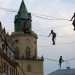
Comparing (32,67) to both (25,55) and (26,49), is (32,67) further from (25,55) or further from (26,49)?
(26,49)

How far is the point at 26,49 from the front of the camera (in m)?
112

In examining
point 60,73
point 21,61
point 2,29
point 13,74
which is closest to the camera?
point 2,29

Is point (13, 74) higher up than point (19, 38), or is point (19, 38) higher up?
point (19, 38)

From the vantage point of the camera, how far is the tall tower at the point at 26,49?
10750 centimetres

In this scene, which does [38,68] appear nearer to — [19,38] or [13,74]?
[19,38]

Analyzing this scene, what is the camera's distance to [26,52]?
111250 millimetres

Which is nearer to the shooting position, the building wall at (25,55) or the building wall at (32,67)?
the building wall at (32,67)

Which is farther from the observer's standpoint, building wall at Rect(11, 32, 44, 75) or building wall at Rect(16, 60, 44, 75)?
building wall at Rect(11, 32, 44, 75)

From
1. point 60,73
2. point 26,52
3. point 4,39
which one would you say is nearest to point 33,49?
point 26,52

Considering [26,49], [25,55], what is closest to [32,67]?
[25,55]

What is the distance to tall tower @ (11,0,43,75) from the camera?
107500 mm

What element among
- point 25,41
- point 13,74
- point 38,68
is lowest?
point 13,74

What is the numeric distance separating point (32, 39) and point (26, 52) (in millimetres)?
3357

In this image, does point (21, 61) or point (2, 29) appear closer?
point (2, 29)
